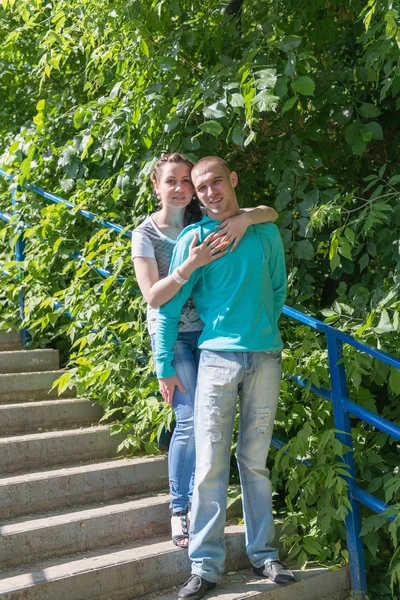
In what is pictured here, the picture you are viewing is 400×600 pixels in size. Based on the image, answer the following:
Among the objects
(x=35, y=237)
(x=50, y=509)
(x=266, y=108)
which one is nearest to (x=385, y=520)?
(x=50, y=509)

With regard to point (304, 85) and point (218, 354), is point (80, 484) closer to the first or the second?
point (218, 354)

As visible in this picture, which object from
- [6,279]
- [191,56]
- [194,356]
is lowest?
[194,356]

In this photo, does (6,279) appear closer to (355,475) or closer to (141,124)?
(141,124)

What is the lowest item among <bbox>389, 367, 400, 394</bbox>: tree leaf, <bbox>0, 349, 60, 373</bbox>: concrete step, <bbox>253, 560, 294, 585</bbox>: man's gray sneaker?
<bbox>253, 560, 294, 585</bbox>: man's gray sneaker

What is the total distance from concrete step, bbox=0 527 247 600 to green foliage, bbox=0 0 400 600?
0.53 meters

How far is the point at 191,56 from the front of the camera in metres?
4.92

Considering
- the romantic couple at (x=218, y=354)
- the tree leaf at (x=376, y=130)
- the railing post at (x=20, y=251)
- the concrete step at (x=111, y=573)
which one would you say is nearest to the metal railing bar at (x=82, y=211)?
the railing post at (x=20, y=251)

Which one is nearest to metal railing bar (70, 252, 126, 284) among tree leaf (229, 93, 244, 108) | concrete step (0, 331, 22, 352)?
concrete step (0, 331, 22, 352)

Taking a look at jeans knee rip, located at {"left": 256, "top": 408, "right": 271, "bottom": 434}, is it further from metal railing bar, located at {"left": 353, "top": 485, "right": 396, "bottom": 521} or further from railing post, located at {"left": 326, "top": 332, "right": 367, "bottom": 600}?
metal railing bar, located at {"left": 353, "top": 485, "right": 396, "bottom": 521}

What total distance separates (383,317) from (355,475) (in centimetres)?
69

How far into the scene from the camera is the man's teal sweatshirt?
3.26 m

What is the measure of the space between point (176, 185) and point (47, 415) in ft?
5.18

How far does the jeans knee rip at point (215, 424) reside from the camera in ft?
10.7

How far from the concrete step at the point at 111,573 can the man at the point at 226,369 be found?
0.22 m
